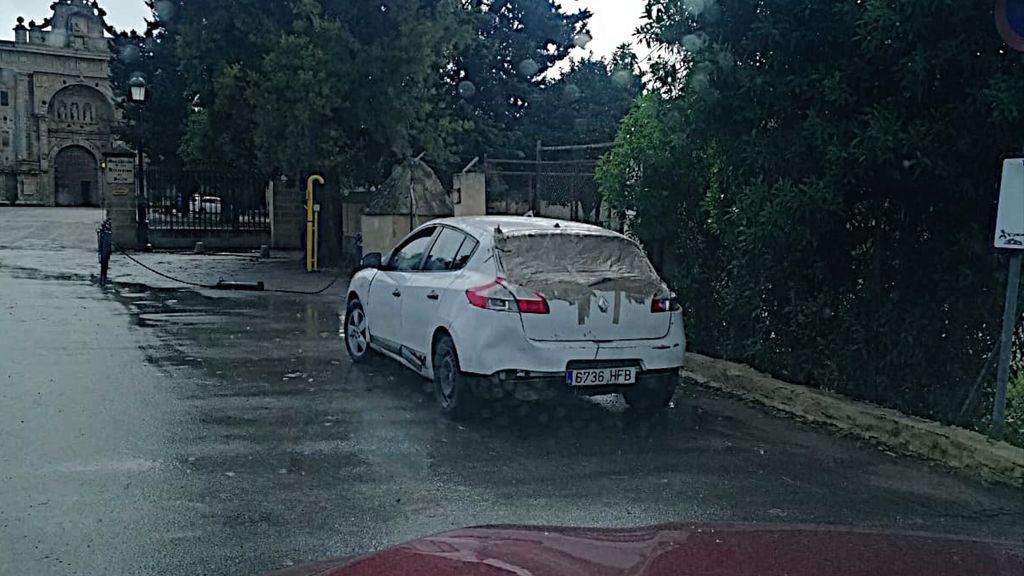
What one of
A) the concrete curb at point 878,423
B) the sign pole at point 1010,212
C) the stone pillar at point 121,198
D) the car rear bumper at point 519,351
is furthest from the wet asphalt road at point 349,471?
the stone pillar at point 121,198

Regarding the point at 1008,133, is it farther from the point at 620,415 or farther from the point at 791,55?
the point at 620,415

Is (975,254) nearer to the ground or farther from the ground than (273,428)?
farther from the ground

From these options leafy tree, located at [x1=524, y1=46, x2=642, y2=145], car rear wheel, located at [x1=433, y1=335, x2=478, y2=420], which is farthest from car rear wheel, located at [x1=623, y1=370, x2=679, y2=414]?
leafy tree, located at [x1=524, y1=46, x2=642, y2=145]

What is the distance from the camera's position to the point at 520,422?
25.1ft

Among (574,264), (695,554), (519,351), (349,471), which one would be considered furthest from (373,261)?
(695,554)

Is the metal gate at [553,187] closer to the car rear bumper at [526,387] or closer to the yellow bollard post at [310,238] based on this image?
the car rear bumper at [526,387]

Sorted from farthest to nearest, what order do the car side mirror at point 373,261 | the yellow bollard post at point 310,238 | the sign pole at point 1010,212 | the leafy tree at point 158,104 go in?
1. the leafy tree at point 158,104
2. the yellow bollard post at point 310,238
3. the car side mirror at point 373,261
4. the sign pole at point 1010,212

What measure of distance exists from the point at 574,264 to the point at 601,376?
952 mm

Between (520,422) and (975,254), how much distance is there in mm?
3719

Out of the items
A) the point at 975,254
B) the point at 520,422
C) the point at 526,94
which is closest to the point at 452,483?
the point at 520,422

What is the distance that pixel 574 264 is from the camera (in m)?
7.63

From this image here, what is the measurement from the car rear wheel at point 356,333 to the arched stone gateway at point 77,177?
66.6 meters

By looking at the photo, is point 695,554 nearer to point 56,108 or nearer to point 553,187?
point 553,187

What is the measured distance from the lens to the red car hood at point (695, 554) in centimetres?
249
